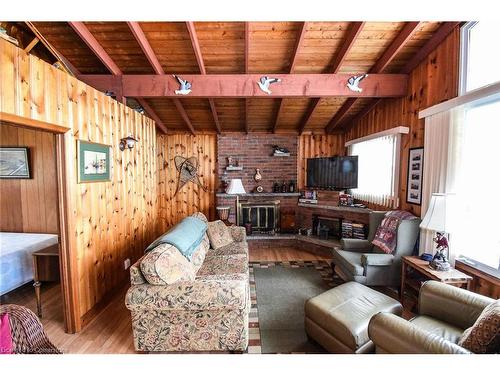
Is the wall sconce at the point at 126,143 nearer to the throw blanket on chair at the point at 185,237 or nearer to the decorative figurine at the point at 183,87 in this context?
the decorative figurine at the point at 183,87

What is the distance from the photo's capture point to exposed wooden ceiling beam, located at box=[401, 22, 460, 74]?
2447mm

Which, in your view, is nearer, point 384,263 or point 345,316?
point 345,316

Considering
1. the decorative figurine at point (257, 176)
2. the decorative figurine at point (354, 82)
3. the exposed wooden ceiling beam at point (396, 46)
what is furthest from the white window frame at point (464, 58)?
the decorative figurine at point (257, 176)

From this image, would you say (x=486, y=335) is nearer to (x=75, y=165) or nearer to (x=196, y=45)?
(x=75, y=165)

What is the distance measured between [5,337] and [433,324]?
2.67 meters

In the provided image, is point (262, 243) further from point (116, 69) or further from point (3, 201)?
point (3, 201)

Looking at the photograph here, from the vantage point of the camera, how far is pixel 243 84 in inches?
124

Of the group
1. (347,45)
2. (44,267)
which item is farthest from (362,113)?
(44,267)

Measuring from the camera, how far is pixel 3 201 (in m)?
3.44

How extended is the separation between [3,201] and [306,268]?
4682 mm

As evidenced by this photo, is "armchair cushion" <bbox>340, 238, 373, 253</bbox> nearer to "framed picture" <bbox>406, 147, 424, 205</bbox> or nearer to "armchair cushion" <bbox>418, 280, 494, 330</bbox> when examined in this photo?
"framed picture" <bbox>406, 147, 424, 205</bbox>

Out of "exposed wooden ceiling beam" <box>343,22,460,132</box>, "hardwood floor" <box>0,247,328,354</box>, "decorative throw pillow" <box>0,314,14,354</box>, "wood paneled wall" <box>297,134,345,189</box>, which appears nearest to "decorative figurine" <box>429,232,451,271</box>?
"exposed wooden ceiling beam" <box>343,22,460,132</box>

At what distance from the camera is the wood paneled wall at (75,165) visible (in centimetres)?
167
